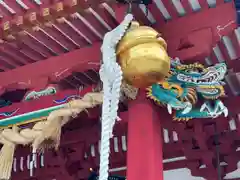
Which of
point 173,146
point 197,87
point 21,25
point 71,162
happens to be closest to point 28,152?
point 71,162

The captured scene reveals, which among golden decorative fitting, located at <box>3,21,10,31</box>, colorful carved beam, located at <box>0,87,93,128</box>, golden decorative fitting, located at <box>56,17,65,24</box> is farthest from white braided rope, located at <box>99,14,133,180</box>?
golden decorative fitting, located at <box>3,21,10,31</box>

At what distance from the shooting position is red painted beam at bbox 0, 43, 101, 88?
3.59m

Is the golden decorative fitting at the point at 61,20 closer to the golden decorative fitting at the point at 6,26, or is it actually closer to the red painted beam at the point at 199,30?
the golden decorative fitting at the point at 6,26

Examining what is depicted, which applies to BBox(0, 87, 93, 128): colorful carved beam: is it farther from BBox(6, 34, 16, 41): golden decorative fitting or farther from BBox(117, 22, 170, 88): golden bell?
BBox(117, 22, 170, 88): golden bell

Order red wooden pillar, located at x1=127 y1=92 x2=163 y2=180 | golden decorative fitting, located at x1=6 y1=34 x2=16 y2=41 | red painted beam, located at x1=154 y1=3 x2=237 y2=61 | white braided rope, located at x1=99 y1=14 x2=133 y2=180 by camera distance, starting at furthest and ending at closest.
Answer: golden decorative fitting, located at x1=6 y1=34 x2=16 y2=41 → red painted beam, located at x1=154 y1=3 x2=237 y2=61 → red wooden pillar, located at x1=127 y1=92 x2=163 y2=180 → white braided rope, located at x1=99 y1=14 x2=133 y2=180

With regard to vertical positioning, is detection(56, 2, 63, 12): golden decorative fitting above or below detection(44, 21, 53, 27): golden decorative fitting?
above

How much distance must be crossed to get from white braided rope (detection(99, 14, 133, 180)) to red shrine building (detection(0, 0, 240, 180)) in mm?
408

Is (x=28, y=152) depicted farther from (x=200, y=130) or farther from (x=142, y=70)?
(x=142, y=70)

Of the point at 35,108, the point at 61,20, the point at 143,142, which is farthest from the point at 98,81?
the point at 143,142

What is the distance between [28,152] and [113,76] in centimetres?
217

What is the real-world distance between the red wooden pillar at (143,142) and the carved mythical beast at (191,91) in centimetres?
10

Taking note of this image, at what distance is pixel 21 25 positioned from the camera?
3.39m

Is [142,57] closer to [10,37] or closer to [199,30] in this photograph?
[199,30]

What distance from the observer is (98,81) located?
3.88 m
